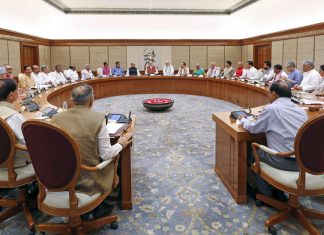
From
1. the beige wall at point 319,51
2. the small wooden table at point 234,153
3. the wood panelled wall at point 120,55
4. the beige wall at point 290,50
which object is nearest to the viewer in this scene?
the small wooden table at point 234,153

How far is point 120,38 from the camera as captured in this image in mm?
13047

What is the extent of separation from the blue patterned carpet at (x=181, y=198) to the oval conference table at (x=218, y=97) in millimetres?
169

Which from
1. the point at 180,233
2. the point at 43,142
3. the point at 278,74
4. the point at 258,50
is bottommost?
the point at 180,233

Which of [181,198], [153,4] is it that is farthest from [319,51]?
[181,198]

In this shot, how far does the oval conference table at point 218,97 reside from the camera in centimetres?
266

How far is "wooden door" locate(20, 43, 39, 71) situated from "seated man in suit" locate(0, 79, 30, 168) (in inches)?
308

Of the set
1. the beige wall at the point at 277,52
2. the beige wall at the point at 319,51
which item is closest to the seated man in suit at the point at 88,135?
the beige wall at the point at 319,51

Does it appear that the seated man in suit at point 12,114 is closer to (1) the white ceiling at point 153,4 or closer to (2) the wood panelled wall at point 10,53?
(2) the wood panelled wall at point 10,53

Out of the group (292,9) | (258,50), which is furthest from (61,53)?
(292,9)

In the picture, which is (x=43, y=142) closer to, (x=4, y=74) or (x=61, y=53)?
(x=4, y=74)

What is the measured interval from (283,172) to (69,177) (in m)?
1.51

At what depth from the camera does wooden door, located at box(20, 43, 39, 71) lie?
9.63 meters

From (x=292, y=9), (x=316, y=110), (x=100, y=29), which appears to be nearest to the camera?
(x=316, y=110)

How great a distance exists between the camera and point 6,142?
215cm
